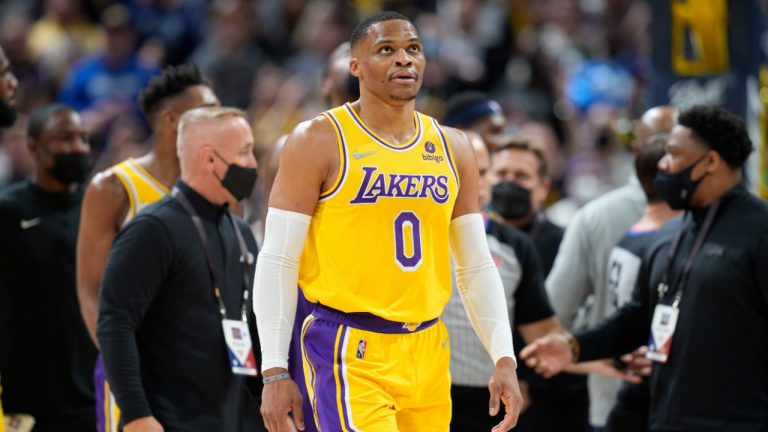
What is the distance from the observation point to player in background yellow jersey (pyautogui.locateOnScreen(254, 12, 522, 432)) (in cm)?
428

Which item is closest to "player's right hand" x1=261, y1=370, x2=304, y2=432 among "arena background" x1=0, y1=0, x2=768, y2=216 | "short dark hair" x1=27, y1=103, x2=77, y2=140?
"short dark hair" x1=27, y1=103, x2=77, y2=140

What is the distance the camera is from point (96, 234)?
18.8 feet

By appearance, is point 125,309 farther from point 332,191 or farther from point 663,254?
point 663,254

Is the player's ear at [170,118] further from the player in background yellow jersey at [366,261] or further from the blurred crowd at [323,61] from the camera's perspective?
the blurred crowd at [323,61]

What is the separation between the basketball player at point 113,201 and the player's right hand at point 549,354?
6.39 feet

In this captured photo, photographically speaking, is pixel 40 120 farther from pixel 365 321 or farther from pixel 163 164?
pixel 365 321

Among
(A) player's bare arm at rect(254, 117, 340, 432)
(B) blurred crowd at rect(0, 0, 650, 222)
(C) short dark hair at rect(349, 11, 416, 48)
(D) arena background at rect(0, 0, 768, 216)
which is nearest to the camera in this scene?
(A) player's bare arm at rect(254, 117, 340, 432)

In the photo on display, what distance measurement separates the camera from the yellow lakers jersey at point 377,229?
4.29 meters

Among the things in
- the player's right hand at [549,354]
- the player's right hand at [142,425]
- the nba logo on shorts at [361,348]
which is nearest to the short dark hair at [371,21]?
the nba logo on shorts at [361,348]

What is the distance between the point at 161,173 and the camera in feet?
19.5

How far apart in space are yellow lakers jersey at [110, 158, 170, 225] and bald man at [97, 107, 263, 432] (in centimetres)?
55

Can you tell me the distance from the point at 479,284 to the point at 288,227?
2.62 feet

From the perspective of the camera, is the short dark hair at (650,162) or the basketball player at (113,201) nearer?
the basketball player at (113,201)

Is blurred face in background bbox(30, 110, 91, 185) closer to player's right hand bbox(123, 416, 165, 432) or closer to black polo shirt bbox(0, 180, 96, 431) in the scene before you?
black polo shirt bbox(0, 180, 96, 431)
